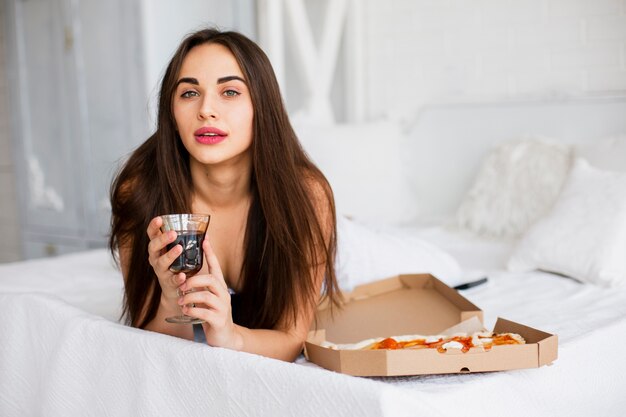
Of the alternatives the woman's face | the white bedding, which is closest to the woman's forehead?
the woman's face

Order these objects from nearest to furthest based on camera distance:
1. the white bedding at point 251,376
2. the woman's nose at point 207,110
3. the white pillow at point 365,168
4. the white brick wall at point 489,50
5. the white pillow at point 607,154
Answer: the white bedding at point 251,376
the woman's nose at point 207,110
the white pillow at point 607,154
the white brick wall at point 489,50
the white pillow at point 365,168

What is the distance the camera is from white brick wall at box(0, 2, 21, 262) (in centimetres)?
459

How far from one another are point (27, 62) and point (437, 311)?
10.0 ft

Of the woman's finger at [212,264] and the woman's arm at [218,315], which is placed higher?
the woman's finger at [212,264]

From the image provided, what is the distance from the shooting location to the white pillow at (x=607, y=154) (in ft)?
7.94

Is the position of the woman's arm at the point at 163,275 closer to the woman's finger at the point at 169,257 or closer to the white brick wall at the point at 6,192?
the woman's finger at the point at 169,257

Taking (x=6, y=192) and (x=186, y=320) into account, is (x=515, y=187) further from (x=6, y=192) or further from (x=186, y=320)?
(x=6, y=192)

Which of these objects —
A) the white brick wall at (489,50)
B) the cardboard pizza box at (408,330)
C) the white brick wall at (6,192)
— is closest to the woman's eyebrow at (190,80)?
the cardboard pizza box at (408,330)

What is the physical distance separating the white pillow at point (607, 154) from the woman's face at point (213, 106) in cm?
146

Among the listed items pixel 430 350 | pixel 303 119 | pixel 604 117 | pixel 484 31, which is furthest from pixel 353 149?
pixel 430 350

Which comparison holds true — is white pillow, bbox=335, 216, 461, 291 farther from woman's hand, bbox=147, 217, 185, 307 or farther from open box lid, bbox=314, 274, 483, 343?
woman's hand, bbox=147, 217, 185, 307

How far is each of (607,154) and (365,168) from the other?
38.2 inches

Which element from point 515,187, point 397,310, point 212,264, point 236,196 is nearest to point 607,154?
point 515,187

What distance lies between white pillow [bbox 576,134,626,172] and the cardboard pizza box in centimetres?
93
